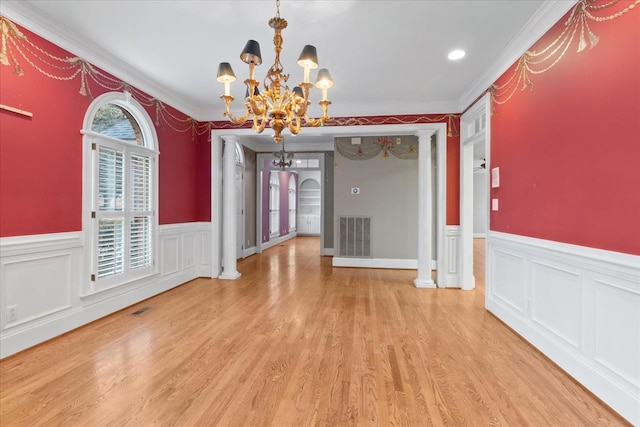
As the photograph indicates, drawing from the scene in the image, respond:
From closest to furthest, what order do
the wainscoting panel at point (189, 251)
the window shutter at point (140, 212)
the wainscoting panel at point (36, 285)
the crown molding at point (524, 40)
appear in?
the crown molding at point (524, 40), the wainscoting panel at point (36, 285), the window shutter at point (140, 212), the wainscoting panel at point (189, 251)

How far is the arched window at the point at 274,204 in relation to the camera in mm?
9258

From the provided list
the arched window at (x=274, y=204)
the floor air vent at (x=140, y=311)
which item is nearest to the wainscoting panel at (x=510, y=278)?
the floor air vent at (x=140, y=311)

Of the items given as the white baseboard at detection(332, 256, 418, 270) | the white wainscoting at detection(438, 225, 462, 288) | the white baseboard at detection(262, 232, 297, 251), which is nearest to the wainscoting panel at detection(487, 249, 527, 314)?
the white wainscoting at detection(438, 225, 462, 288)

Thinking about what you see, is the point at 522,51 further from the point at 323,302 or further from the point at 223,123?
the point at 223,123

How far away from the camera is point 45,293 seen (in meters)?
2.74

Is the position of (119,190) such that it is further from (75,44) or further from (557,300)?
(557,300)

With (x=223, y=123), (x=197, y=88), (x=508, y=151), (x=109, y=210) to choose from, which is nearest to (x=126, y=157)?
(x=109, y=210)

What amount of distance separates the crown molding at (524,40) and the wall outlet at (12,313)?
4.93m

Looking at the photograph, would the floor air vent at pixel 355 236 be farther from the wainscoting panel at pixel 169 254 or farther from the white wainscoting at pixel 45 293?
the white wainscoting at pixel 45 293

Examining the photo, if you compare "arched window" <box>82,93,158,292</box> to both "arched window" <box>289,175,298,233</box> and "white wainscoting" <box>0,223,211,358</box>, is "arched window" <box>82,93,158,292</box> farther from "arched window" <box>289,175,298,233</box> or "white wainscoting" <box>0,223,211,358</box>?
"arched window" <box>289,175,298,233</box>

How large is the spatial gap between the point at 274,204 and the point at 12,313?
7.38 metres

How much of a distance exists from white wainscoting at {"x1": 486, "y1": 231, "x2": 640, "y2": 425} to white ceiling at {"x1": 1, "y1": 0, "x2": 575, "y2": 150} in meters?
1.90

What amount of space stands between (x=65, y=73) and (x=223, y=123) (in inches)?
95.5

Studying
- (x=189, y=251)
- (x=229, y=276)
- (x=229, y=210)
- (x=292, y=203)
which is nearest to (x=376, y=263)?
(x=229, y=276)
